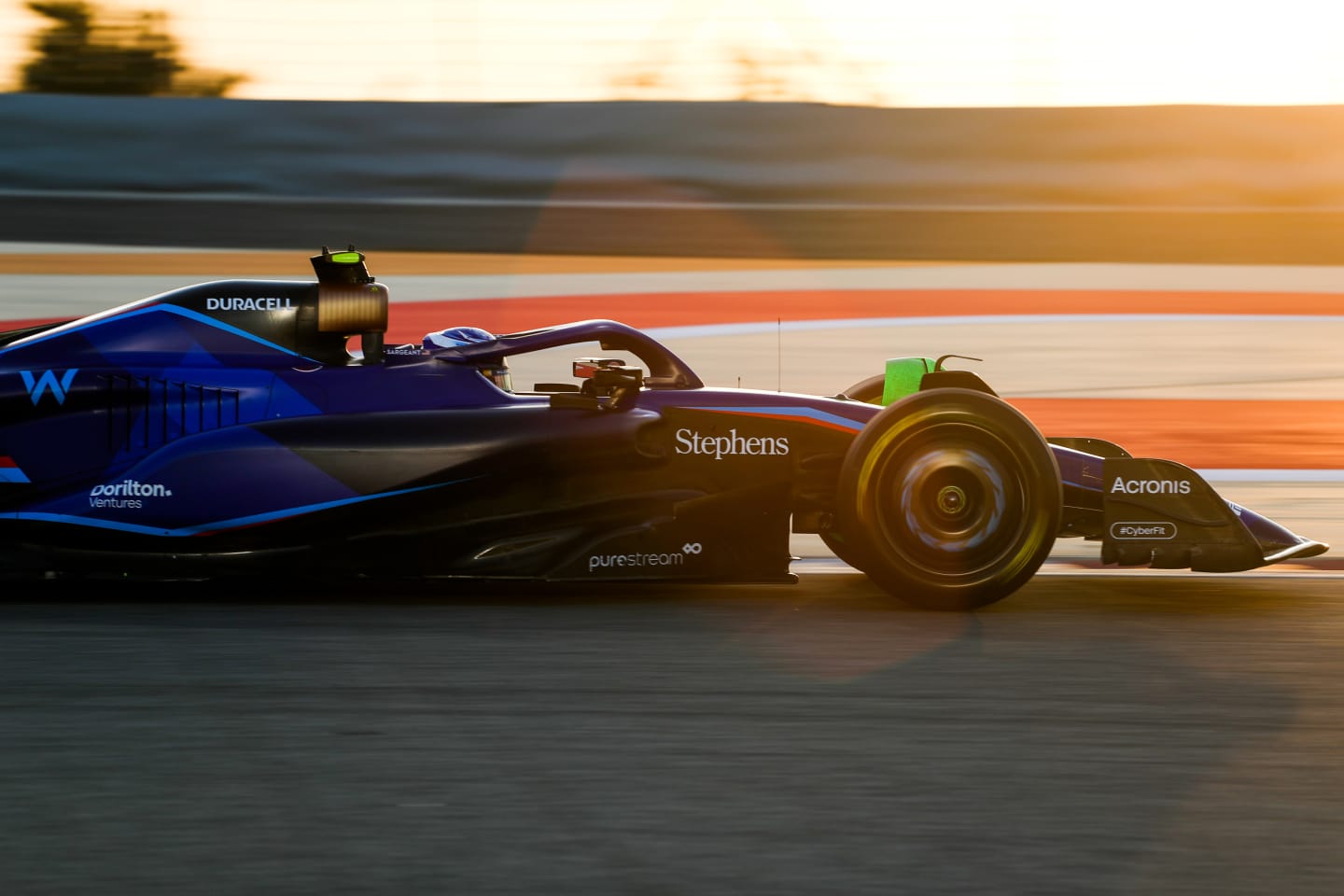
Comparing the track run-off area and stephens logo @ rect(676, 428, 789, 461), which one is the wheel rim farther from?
stephens logo @ rect(676, 428, 789, 461)

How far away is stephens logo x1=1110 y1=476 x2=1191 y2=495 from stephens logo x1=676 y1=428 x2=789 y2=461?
1.08 metres

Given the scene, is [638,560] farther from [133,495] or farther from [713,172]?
[713,172]

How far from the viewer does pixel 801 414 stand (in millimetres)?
5594

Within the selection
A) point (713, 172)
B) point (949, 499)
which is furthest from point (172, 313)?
point (713, 172)

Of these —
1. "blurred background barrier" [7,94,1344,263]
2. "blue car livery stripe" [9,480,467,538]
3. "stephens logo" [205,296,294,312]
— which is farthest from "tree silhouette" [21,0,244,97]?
"blue car livery stripe" [9,480,467,538]

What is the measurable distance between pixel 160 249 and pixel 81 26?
11098 millimetres

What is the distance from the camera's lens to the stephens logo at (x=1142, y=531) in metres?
5.54

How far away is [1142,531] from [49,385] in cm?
354

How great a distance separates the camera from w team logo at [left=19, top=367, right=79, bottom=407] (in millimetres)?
5473

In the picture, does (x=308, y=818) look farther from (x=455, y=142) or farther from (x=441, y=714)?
(x=455, y=142)

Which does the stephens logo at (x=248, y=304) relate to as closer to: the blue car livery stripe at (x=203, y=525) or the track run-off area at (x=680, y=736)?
the blue car livery stripe at (x=203, y=525)

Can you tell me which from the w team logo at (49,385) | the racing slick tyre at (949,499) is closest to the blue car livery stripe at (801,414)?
the racing slick tyre at (949,499)

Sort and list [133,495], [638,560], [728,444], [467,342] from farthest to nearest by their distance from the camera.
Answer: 1. [467,342]
2. [728,444]
3. [638,560]
4. [133,495]

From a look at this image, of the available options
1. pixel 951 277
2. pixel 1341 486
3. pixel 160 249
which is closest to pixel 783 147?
pixel 951 277
